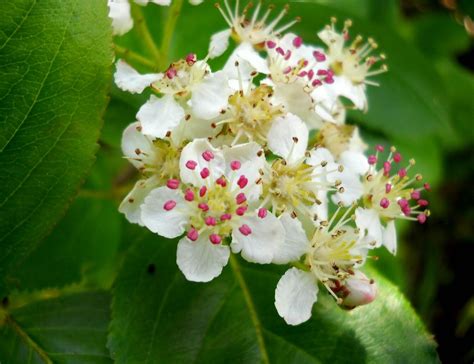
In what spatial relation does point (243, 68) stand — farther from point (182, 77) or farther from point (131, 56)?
point (131, 56)

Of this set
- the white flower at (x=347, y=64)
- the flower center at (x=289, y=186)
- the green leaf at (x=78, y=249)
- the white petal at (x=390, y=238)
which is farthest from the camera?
the green leaf at (x=78, y=249)


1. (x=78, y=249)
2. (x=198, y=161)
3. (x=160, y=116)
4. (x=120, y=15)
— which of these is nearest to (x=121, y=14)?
(x=120, y=15)

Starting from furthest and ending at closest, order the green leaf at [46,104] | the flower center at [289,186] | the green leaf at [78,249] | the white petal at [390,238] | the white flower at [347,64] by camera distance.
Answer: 1. the green leaf at [78,249]
2. the white flower at [347,64]
3. the white petal at [390,238]
4. the flower center at [289,186]
5. the green leaf at [46,104]

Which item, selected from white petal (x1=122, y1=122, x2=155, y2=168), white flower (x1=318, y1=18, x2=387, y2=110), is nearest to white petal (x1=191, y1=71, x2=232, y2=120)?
white petal (x1=122, y1=122, x2=155, y2=168)

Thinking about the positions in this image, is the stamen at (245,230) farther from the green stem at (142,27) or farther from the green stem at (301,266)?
the green stem at (142,27)

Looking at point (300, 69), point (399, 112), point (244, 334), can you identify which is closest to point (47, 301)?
point (244, 334)

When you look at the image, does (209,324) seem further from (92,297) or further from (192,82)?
(192,82)

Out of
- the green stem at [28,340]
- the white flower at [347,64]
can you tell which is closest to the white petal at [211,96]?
the white flower at [347,64]
